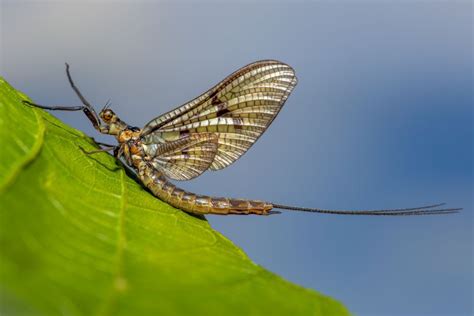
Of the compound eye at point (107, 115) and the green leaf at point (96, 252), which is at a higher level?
the compound eye at point (107, 115)

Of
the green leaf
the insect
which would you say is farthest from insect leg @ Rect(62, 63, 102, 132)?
the green leaf

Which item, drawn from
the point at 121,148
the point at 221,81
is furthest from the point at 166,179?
the point at 221,81

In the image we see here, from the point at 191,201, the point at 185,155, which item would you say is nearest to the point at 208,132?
the point at 185,155

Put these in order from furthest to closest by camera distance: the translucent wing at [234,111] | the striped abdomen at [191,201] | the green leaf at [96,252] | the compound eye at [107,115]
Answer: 1. the compound eye at [107,115]
2. the translucent wing at [234,111]
3. the striped abdomen at [191,201]
4. the green leaf at [96,252]

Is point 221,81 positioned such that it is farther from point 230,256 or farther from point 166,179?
point 230,256

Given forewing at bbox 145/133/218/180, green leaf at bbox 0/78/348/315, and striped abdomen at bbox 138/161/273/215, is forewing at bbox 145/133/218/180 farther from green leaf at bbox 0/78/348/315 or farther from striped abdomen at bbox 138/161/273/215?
green leaf at bbox 0/78/348/315

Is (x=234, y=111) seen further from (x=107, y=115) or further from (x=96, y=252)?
(x=96, y=252)

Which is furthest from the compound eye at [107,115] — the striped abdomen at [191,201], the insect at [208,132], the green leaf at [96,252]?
the green leaf at [96,252]

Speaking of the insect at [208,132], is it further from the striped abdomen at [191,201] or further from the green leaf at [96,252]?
the green leaf at [96,252]
